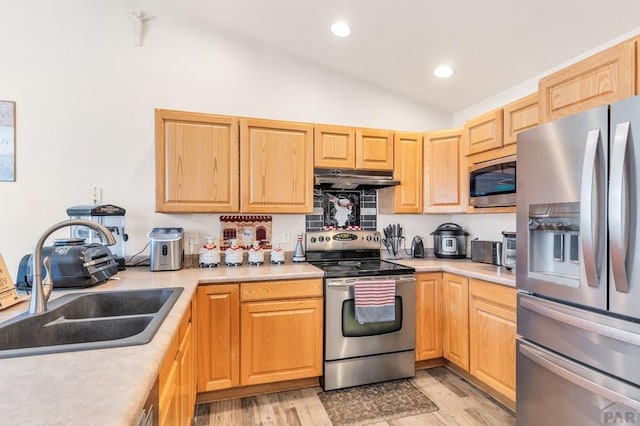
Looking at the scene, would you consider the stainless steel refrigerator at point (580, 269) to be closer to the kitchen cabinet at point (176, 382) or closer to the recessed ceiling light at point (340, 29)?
the recessed ceiling light at point (340, 29)

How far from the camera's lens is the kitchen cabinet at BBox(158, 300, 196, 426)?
1043 mm

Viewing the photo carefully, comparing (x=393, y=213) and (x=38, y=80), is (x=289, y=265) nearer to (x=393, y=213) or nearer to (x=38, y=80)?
(x=393, y=213)

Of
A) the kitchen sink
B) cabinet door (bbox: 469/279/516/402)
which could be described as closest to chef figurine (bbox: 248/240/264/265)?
the kitchen sink

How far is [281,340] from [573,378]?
Answer: 1652 mm

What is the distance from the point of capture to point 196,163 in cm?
239

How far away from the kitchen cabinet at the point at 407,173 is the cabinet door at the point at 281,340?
1.21m

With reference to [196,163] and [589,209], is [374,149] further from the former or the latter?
[589,209]

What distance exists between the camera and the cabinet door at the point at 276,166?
8.24 feet

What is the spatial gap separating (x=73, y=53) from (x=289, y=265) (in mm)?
2374

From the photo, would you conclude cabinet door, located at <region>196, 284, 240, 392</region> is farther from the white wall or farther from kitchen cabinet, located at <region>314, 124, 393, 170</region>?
kitchen cabinet, located at <region>314, 124, 393, 170</region>

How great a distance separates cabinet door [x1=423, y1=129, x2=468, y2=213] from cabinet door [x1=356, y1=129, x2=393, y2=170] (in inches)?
14.3

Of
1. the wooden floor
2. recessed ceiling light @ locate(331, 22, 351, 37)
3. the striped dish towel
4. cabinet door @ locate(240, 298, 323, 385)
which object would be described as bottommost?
the wooden floor

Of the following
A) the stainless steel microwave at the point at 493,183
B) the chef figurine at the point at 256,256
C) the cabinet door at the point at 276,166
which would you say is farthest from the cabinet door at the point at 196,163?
the stainless steel microwave at the point at 493,183

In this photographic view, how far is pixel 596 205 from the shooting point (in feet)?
4.41
